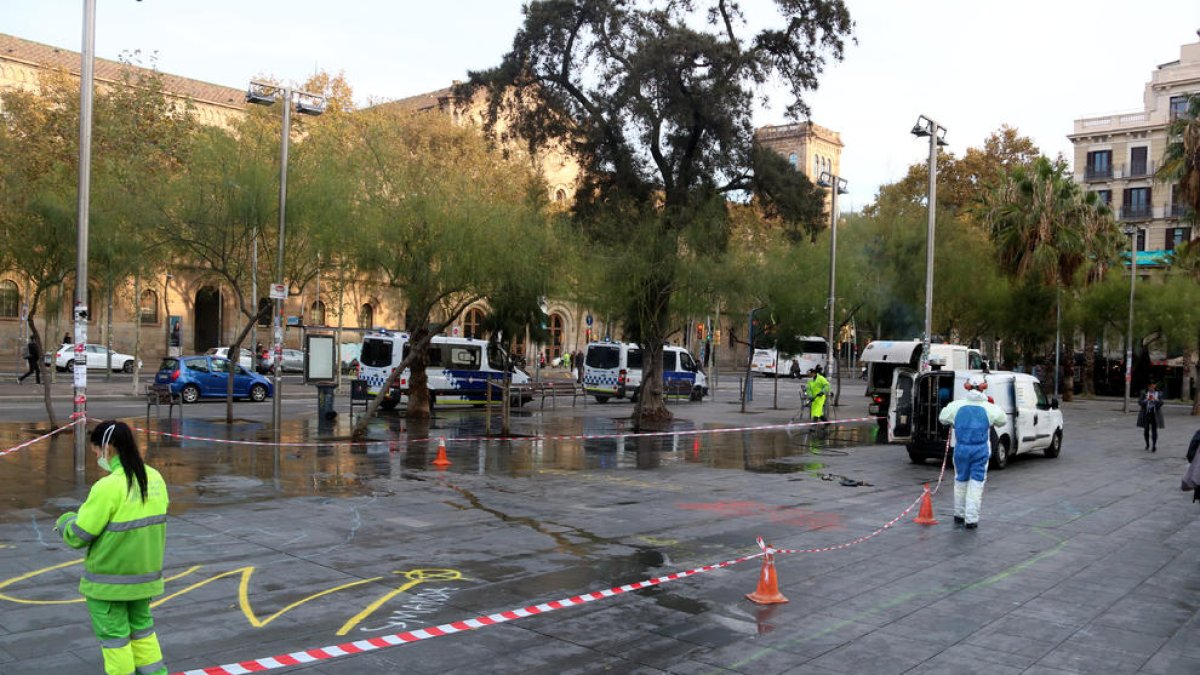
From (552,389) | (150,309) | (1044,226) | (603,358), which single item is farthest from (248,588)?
(150,309)

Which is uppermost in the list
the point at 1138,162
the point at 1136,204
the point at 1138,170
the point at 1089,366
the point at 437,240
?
the point at 1138,162

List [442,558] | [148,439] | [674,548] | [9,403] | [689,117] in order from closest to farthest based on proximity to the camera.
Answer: [442,558], [674,548], [148,439], [689,117], [9,403]

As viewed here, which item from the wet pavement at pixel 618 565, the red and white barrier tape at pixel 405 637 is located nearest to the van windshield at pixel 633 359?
the wet pavement at pixel 618 565

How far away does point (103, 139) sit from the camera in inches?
1384

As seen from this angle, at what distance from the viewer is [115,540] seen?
491cm

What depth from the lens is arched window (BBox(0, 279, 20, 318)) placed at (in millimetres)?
45906

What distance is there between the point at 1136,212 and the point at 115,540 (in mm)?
75278

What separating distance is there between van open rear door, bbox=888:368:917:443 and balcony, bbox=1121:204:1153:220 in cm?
5774

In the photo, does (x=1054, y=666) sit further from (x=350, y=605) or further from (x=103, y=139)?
(x=103, y=139)

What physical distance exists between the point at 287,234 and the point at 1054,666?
1946 cm

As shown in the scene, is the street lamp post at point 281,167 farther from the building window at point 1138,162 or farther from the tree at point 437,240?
the building window at point 1138,162

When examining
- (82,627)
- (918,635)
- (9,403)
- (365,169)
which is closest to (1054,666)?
(918,635)

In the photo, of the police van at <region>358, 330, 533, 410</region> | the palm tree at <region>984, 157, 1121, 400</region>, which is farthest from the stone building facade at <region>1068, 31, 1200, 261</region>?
the police van at <region>358, 330, 533, 410</region>

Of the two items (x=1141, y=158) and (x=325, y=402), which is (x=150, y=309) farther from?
(x=1141, y=158)
